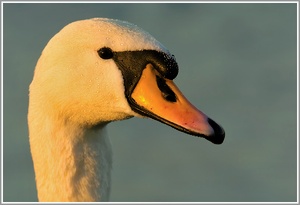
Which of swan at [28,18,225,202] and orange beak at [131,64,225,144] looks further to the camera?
swan at [28,18,225,202]

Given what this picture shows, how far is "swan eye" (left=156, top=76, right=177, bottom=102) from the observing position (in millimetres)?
7637

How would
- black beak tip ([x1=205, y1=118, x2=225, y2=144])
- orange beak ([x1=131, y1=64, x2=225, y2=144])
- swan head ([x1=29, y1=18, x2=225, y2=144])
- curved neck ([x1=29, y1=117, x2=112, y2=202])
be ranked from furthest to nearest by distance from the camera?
1. curved neck ([x1=29, y1=117, x2=112, y2=202])
2. swan head ([x1=29, y1=18, x2=225, y2=144])
3. orange beak ([x1=131, y1=64, x2=225, y2=144])
4. black beak tip ([x1=205, y1=118, x2=225, y2=144])

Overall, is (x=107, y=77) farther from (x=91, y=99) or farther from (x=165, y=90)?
(x=165, y=90)

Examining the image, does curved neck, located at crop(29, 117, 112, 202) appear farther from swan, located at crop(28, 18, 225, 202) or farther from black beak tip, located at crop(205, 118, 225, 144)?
black beak tip, located at crop(205, 118, 225, 144)

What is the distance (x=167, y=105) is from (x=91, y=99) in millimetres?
695

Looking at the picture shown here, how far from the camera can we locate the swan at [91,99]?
7617mm

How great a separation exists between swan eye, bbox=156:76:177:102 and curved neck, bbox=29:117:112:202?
73 centimetres

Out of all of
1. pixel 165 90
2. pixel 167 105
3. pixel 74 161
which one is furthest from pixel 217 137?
pixel 74 161

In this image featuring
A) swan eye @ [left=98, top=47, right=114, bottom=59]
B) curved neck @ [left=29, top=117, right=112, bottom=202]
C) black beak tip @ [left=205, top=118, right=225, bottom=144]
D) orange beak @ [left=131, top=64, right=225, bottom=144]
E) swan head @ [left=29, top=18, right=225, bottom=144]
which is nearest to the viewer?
black beak tip @ [left=205, top=118, right=225, bottom=144]

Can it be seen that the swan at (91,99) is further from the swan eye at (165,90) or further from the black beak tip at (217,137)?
the black beak tip at (217,137)

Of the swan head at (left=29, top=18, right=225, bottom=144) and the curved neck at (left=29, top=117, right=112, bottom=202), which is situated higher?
the swan head at (left=29, top=18, right=225, bottom=144)

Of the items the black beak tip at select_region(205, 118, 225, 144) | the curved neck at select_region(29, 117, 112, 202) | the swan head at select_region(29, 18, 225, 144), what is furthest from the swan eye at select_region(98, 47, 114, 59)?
the black beak tip at select_region(205, 118, 225, 144)

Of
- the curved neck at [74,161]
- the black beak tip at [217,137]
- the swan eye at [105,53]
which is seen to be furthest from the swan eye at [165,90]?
the curved neck at [74,161]

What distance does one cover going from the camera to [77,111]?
786cm
